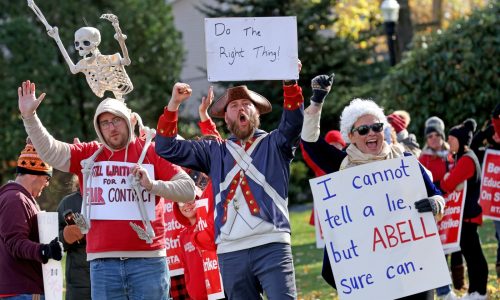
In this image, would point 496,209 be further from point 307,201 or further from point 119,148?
point 307,201

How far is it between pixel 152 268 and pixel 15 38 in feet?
72.6

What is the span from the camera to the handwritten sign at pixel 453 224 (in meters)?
11.1

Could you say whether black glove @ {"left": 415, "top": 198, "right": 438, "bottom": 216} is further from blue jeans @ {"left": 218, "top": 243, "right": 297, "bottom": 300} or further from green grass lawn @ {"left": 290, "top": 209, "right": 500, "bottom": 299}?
green grass lawn @ {"left": 290, "top": 209, "right": 500, "bottom": 299}

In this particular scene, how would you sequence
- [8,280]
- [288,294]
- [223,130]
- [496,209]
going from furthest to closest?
[223,130], [496,209], [8,280], [288,294]

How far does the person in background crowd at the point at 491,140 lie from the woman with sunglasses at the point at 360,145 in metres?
4.68

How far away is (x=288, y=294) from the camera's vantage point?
6898 millimetres

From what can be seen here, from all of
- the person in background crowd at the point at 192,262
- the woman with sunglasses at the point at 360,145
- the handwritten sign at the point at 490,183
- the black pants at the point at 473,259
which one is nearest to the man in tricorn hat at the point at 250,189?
the woman with sunglasses at the point at 360,145

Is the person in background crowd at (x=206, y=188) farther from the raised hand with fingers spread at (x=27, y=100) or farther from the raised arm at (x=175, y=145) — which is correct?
the raised hand with fingers spread at (x=27, y=100)

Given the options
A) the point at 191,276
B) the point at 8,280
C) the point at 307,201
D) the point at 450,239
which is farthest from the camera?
the point at 307,201

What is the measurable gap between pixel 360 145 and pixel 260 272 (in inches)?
40.0

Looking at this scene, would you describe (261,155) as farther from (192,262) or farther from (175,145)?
(192,262)

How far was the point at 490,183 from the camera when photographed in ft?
40.7

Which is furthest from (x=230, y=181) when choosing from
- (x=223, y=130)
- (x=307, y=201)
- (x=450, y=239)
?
(x=307, y=201)

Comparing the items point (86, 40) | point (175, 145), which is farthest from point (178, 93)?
point (86, 40)
